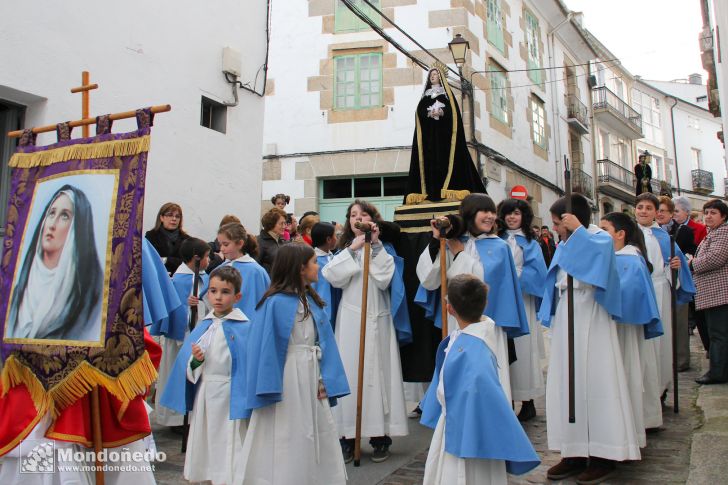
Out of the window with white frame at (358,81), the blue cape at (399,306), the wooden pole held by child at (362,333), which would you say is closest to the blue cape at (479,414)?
the wooden pole held by child at (362,333)

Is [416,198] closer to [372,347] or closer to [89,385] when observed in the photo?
[372,347]

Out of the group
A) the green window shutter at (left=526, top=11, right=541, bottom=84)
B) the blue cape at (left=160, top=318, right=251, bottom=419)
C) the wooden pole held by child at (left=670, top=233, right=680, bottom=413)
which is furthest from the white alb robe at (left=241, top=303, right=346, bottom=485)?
the green window shutter at (left=526, top=11, right=541, bottom=84)

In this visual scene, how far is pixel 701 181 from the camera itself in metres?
33.9

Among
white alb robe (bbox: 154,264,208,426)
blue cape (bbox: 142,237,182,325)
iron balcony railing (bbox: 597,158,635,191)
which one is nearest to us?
blue cape (bbox: 142,237,182,325)

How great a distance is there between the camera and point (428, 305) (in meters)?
4.73

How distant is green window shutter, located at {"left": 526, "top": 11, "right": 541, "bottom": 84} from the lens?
721 inches

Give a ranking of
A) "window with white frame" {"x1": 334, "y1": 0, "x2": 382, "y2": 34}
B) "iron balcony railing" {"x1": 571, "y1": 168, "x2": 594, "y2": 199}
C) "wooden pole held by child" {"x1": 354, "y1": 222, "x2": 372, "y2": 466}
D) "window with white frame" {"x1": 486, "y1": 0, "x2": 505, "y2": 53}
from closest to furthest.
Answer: "wooden pole held by child" {"x1": 354, "y1": 222, "x2": 372, "y2": 466}
"window with white frame" {"x1": 334, "y1": 0, "x2": 382, "y2": 34}
"window with white frame" {"x1": 486, "y1": 0, "x2": 505, "y2": 53}
"iron balcony railing" {"x1": 571, "y1": 168, "x2": 594, "y2": 199}

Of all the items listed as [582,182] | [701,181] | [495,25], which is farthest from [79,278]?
[701,181]

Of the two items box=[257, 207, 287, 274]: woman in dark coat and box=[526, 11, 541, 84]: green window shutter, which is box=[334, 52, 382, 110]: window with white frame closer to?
box=[526, 11, 541, 84]: green window shutter

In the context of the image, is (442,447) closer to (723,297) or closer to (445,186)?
(445,186)

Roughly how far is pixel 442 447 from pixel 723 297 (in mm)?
4355

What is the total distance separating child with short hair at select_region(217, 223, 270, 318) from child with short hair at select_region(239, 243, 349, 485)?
51.4 inches

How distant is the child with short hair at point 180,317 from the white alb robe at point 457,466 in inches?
107

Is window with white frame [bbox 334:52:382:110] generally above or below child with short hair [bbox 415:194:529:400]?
above
